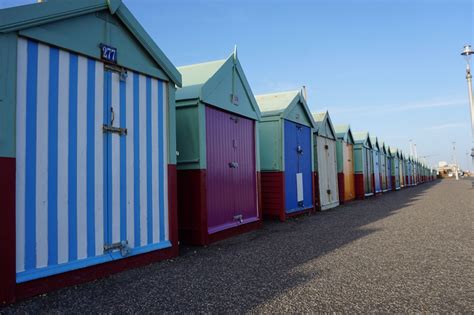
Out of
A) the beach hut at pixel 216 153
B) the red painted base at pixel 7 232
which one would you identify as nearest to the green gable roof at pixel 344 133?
the beach hut at pixel 216 153

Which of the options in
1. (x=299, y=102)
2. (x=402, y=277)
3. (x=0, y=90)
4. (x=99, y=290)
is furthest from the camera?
(x=299, y=102)

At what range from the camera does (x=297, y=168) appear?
1148 cm

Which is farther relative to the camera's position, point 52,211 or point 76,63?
point 76,63

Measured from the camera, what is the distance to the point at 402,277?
14.4 ft

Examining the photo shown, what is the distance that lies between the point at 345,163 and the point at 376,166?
7.20m

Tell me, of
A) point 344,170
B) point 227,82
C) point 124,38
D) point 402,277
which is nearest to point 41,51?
point 124,38

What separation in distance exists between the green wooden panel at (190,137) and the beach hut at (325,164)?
705 cm

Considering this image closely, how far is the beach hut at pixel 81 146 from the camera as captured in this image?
3.79 metres

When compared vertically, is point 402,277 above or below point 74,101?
below

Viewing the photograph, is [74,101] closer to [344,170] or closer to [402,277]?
[402,277]

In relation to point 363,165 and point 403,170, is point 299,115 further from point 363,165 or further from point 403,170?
point 403,170

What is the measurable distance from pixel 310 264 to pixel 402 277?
119 cm

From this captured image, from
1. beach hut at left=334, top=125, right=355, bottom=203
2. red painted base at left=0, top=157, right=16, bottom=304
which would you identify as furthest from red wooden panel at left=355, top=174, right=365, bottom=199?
red painted base at left=0, top=157, right=16, bottom=304

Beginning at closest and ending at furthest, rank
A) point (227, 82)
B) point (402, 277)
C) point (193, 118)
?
point (402, 277) < point (193, 118) < point (227, 82)
